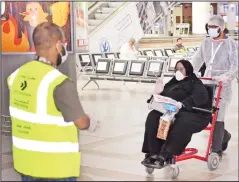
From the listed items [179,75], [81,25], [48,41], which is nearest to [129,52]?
[81,25]

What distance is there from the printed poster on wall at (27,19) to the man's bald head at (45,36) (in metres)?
1.43

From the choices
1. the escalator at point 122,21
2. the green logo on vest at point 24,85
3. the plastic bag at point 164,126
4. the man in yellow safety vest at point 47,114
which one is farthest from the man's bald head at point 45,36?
the plastic bag at point 164,126

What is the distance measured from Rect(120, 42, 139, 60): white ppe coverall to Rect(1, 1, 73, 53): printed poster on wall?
0.52 meters

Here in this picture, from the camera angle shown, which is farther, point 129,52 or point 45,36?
point 129,52

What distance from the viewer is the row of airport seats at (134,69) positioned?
418 cm

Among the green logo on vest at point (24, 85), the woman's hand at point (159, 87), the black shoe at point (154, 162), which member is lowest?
the black shoe at point (154, 162)

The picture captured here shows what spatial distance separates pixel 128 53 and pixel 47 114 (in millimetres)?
2247

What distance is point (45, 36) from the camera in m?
2.25

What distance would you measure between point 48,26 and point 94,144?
9.69ft

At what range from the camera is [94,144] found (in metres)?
5.11

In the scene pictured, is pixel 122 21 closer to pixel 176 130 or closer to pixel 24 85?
pixel 176 130

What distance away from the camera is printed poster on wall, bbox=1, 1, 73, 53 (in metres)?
3.77

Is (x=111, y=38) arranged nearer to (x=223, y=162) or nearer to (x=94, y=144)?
(x=94, y=144)

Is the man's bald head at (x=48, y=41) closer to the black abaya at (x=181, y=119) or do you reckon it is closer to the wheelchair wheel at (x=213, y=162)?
the black abaya at (x=181, y=119)
